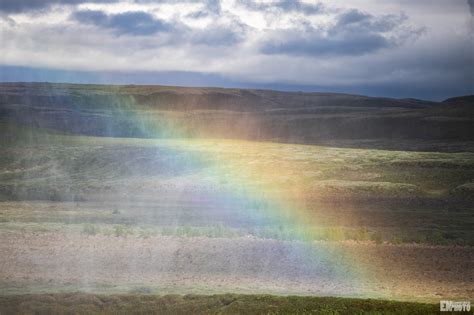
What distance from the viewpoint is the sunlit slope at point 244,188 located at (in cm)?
3234

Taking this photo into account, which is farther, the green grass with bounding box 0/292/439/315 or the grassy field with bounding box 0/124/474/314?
the grassy field with bounding box 0/124/474/314

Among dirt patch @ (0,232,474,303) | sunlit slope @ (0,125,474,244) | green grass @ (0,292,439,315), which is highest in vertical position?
green grass @ (0,292,439,315)

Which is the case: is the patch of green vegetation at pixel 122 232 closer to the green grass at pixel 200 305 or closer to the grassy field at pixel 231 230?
the grassy field at pixel 231 230

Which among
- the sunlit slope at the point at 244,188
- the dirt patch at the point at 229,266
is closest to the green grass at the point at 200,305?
the dirt patch at the point at 229,266

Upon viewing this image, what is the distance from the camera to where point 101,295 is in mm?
16375

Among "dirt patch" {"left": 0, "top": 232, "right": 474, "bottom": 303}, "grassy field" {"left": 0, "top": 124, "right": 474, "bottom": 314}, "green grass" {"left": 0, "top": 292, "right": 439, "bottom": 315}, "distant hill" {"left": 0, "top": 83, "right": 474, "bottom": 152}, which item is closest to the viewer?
"green grass" {"left": 0, "top": 292, "right": 439, "bottom": 315}

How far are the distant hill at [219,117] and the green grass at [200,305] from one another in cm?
7942

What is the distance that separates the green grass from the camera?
590 inches

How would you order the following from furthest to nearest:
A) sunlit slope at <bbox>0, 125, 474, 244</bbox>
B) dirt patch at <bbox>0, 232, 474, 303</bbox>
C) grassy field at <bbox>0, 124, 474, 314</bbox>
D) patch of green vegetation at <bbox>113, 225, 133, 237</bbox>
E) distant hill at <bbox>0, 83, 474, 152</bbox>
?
1. distant hill at <bbox>0, 83, 474, 152</bbox>
2. sunlit slope at <bbox>0, 125, 474, 244</bbox>
3. patch of green vegetation at <bbox>113, 225, 133, 237</bbox>
4. dirt patch at <bbox>0, 232, 474, 303</bbox>
5. grassy field at <bbox>0, 124, 474, 314</bbox>

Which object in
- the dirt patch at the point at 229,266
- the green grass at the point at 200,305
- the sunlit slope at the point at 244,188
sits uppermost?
the green grass at the point at 200,305

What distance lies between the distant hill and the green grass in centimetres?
7942

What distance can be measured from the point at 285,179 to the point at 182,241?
90.9ft

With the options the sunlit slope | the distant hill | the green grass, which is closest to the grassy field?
the green grass

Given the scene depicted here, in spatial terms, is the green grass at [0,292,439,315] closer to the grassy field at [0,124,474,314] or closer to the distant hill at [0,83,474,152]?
the grassy field at [0,124,474,314]
